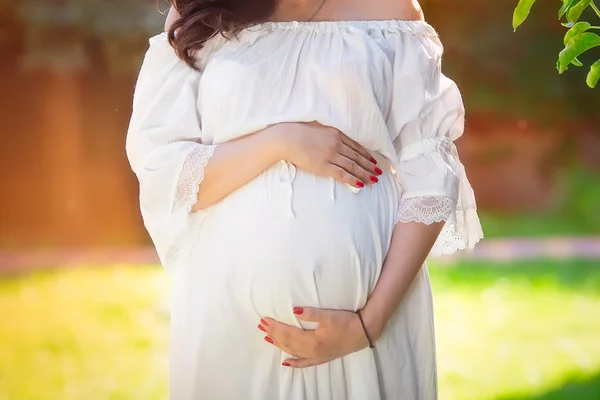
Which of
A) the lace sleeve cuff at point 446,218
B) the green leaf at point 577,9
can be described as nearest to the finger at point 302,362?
the lace sleeve cuff at point 446,218

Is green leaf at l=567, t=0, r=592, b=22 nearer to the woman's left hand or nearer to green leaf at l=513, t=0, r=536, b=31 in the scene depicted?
green leaf at l=513, t=0, r=536, b=31

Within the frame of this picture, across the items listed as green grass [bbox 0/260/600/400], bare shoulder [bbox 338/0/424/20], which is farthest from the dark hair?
green grass [bbox 0/260/600/400]

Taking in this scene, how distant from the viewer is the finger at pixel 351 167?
1.42 metres

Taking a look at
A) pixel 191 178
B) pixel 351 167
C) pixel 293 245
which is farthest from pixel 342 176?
pixel 191 178

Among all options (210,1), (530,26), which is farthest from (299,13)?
(530,26)

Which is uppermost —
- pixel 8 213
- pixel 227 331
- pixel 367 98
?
pixel 367 98

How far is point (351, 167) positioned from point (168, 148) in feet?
1.06

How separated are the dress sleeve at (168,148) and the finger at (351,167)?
0.72 feet

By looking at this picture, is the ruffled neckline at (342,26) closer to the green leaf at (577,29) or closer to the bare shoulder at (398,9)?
the bare shoulder at (398,9)

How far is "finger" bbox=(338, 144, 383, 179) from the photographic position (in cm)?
144

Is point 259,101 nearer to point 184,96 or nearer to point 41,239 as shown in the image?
point 184,96

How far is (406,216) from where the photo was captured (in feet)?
4.81

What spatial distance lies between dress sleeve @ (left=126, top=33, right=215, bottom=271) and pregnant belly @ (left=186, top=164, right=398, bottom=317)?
0.07 meters

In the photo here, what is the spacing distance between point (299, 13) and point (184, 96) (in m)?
0.26
